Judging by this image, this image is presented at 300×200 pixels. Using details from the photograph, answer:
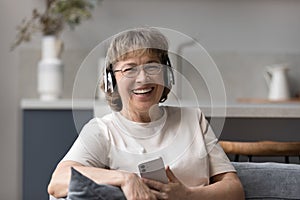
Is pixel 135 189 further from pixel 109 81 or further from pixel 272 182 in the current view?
pixel 272 182

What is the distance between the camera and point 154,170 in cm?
163

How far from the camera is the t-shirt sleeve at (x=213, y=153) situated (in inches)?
71.1

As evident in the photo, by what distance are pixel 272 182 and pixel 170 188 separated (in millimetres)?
383

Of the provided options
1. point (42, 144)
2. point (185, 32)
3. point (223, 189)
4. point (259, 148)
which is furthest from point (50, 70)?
point (223, 189)

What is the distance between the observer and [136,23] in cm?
409

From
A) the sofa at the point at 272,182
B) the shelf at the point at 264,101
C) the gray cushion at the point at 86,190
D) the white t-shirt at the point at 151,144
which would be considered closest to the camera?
the gray cushion at the point at 86,190

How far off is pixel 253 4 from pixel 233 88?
1.83ft

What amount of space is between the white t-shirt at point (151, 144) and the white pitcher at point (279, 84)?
2.27 m

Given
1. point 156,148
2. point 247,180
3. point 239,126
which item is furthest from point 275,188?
point 239,126

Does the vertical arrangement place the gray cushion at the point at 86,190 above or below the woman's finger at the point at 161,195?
above

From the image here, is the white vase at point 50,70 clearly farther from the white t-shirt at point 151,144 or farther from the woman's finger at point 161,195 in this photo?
the woman's finger at point 161,195

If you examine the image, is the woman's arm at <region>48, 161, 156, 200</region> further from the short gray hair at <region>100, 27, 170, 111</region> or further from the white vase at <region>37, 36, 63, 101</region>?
the white vase at <region>37, 36, 63, 101</region>

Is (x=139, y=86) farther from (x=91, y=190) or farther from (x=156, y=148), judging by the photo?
(x=91, y=190)

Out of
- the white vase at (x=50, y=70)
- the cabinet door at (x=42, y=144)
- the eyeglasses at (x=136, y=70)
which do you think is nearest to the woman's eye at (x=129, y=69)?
the eyeglasses at (x=136, y=70)
